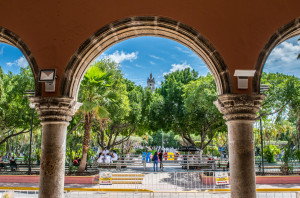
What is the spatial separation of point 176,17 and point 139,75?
90.4ft

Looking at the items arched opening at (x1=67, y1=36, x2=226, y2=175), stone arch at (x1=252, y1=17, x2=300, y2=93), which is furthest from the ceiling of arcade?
arched opening at (x1=67, y1=36, x2=226, y2=175)

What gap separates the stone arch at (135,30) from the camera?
445 centimetres

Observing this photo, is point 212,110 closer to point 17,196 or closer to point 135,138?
point 17,196

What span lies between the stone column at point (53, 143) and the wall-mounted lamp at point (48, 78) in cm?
23

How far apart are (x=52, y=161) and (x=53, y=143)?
11.9 inches

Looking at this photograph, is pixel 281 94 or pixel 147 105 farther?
pixel 147 105

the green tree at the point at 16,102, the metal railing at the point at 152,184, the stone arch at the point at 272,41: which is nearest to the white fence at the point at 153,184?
the metal railing at the point at 152,184

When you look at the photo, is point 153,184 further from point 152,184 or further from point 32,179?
point 32,179

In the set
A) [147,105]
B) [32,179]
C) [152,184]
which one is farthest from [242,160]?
[147,105]

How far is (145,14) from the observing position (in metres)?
4.63

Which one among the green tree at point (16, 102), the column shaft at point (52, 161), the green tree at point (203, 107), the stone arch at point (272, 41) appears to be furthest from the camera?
the green tree at point (203, 107)

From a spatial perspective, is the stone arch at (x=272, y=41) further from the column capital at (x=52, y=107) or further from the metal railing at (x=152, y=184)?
the metal railing at (x=152, y=184)

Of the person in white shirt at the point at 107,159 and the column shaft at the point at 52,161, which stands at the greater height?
the column shaft at the point at 52,161

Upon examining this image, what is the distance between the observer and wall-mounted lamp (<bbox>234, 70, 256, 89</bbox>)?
422 centimetres
